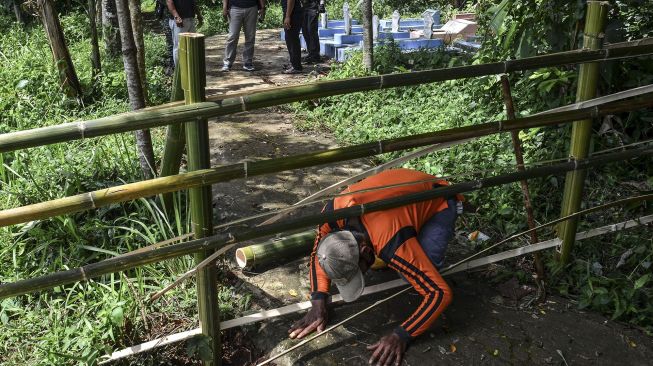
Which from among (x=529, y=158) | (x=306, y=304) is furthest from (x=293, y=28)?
(x=306, y=304)

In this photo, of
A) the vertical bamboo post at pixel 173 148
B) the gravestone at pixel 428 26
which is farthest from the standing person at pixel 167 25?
the vertical bamboo post at pixel 173 148

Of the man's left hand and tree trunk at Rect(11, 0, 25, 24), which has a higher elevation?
tree trunk at Rect(11, 0, 25, 24)

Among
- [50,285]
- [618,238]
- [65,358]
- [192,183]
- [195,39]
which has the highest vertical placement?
[195,39]

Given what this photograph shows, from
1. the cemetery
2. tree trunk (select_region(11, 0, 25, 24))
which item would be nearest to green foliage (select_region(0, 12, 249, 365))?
the cemetery

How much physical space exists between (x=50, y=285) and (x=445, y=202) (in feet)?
6.32

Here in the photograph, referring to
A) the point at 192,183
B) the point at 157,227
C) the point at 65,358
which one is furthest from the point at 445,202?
the point at 65,358

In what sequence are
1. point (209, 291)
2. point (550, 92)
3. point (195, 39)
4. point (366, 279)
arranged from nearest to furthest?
point (195, 39), point (209, 291), point (366, 279), point (550, 92)

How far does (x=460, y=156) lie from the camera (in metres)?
4.64

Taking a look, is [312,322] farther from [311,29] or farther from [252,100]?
[311,29]

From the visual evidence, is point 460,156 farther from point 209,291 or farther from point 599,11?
point 209,291

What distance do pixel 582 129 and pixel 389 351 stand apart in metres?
1.50

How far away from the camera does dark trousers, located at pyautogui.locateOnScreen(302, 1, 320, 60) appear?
916 centimetres

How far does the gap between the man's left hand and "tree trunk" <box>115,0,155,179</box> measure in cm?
205

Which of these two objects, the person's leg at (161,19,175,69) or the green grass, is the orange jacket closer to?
the green grass
